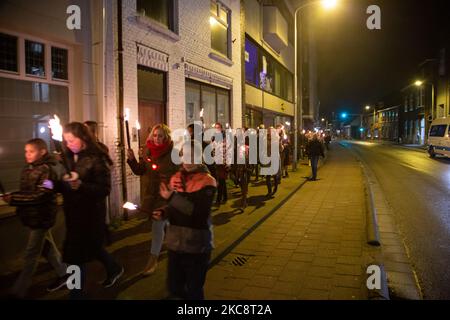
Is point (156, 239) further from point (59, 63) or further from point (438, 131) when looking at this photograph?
point (438, 131)

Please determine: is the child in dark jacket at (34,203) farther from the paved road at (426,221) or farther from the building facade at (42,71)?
the paved road at (426,221)

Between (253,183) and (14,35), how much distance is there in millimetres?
8924

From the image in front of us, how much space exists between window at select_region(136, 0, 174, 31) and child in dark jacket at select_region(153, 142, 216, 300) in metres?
6.60

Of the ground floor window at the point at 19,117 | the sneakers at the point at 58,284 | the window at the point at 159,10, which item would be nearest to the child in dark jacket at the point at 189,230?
the sneakers at the point at 58,284

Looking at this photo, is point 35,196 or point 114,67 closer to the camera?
point 35,196

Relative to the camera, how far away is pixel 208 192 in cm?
333

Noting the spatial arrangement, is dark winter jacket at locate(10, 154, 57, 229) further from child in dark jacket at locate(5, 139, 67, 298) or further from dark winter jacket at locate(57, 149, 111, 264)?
dark winter jacket at locate(57, 149, 111, 264)

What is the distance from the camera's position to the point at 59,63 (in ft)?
21.4

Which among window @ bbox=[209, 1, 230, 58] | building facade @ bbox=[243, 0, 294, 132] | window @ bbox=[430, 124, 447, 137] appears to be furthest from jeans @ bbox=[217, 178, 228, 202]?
window @ bbox=[430, 124, 447, 137]

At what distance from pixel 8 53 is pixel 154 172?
112 inches

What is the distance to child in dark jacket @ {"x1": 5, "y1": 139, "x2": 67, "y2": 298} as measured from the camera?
3920 millimetres

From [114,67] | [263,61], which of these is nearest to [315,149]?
[263,61]
